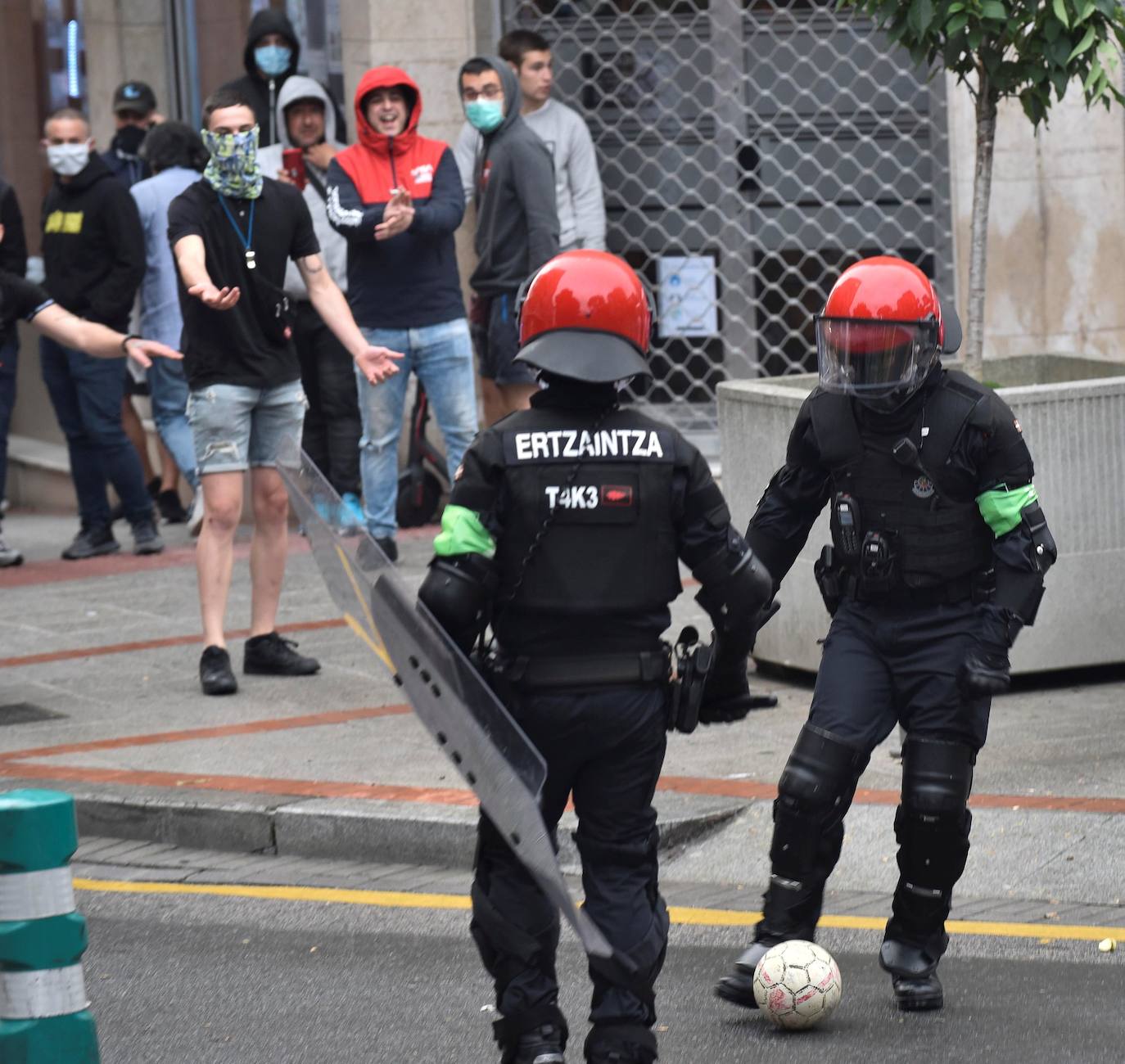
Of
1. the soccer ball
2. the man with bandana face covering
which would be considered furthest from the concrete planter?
the soccer ball

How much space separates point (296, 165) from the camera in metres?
10.9

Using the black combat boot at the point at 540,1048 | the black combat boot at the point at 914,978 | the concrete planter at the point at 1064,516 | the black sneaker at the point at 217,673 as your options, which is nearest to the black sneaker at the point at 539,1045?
the black combat boot at the point at 540,1048

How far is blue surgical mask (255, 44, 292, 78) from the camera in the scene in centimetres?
1148

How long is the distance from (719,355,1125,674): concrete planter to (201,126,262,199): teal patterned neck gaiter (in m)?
1.87

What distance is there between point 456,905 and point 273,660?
2.60 m

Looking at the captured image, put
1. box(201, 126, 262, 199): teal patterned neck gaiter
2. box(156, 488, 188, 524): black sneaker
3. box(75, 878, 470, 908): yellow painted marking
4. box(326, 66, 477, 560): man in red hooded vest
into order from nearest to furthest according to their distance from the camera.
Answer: box(75, 878, 470, 908): yellow painted marking < box(201, 126, 262, 199): teal patterned neck gaiter < box(326, 66, 477, 560): man in red hooded vest < box(156, 488, 188, 524): black sneaker

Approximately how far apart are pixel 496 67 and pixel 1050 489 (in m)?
3.79

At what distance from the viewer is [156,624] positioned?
384 inches

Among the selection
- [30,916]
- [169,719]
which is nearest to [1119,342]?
[169,719]

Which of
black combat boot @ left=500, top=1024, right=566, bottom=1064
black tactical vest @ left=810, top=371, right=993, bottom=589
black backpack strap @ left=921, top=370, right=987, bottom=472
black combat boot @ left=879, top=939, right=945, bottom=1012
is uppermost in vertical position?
black backpack strap @ left=921, top=370, right=987, bottom=472

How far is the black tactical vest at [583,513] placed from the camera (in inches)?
171

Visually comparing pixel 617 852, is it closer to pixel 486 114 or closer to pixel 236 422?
pixel 236 422

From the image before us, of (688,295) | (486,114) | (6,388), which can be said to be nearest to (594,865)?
(486,114)

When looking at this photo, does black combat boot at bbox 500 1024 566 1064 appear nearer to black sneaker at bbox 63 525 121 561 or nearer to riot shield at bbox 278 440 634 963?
riot shield at bbox 278 440 634 963
